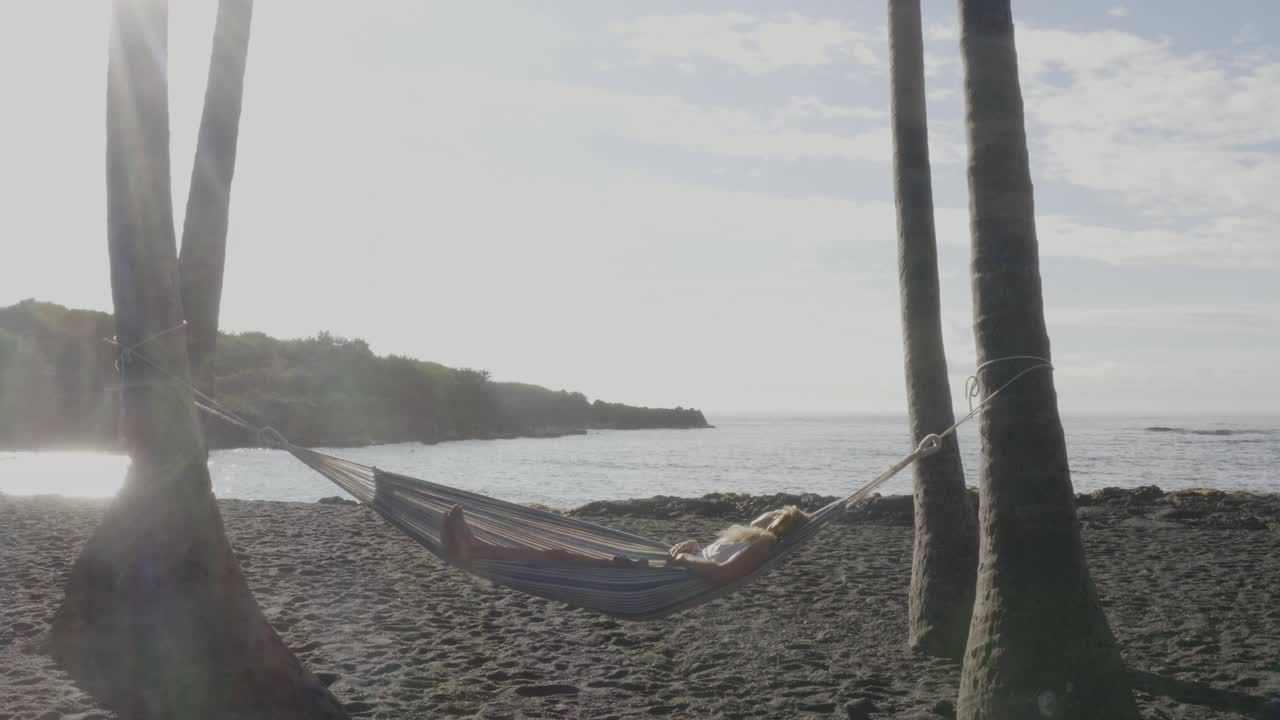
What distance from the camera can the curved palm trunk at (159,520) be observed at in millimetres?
2820

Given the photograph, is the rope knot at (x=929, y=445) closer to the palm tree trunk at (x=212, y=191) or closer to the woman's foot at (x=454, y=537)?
the woman's foot at (x=454, y=537)

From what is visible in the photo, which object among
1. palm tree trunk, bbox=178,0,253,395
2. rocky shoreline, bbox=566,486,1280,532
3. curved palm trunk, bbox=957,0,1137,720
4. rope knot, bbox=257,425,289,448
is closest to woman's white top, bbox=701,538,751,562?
curved palm trunk, bbox=957,0,1137,720

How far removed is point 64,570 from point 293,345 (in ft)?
114

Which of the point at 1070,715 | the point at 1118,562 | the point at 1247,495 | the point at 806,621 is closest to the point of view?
the point at 1070,715

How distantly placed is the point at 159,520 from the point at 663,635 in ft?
7.26

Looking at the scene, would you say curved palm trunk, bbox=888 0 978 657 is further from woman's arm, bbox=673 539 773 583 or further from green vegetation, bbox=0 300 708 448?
green vegetation, bbox=0 300 708 448

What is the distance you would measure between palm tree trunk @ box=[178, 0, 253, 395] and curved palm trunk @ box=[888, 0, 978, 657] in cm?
298

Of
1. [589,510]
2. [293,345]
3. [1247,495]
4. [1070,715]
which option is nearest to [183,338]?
[1070,715]

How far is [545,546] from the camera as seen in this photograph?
3361 mm

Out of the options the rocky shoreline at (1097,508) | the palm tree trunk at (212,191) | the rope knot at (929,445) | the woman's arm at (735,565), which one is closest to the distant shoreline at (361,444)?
the palm tree trunk at (212,191)

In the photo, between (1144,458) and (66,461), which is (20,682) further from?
(1144,458)

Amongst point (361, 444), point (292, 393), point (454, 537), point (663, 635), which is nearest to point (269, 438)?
point (454, 537)

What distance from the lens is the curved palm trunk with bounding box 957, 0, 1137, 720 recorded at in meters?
2.38

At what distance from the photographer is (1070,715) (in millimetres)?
2342
